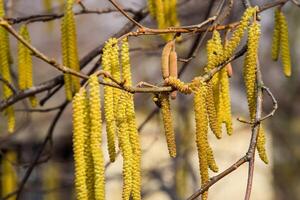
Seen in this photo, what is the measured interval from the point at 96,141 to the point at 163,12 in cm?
107

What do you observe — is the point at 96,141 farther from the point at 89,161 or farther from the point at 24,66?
the point at 24,66

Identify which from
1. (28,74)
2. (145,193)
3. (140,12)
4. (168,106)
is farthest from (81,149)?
Result: (145,193)

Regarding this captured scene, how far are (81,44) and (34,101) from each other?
507 cm

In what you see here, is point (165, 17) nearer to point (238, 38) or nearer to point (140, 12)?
point (140, 12)

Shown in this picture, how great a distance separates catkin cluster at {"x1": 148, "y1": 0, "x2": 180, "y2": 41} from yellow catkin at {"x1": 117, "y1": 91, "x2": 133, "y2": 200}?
34.1 inches

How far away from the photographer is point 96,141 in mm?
1195

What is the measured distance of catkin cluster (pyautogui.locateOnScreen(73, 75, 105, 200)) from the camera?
3.92ft

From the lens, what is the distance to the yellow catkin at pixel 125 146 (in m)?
1.26

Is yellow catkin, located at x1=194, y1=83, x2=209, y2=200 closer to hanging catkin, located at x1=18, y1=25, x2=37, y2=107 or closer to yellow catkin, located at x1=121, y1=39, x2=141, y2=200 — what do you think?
yellow catkin, located at x1=121, y1=39, x2=141, y2=200

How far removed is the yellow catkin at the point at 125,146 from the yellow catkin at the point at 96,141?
0.07m

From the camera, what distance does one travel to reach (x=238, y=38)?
146 cm

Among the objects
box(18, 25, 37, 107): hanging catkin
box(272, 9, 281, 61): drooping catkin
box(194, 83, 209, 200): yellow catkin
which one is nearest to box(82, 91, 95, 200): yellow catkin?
box(194, 83, 209, 200): yellow catkin

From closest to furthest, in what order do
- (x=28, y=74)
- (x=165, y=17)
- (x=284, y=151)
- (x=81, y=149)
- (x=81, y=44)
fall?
(x=81, y=149), (x=28, y=74), (x=165, y=17), (x=81, y=44), (x=284, y=151)

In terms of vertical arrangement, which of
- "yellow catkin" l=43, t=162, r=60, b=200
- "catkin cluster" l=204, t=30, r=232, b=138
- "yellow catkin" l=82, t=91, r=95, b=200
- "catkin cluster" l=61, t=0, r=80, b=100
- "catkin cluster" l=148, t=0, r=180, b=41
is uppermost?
"catkin cluster" l=148, t=0, r=180, b=41
